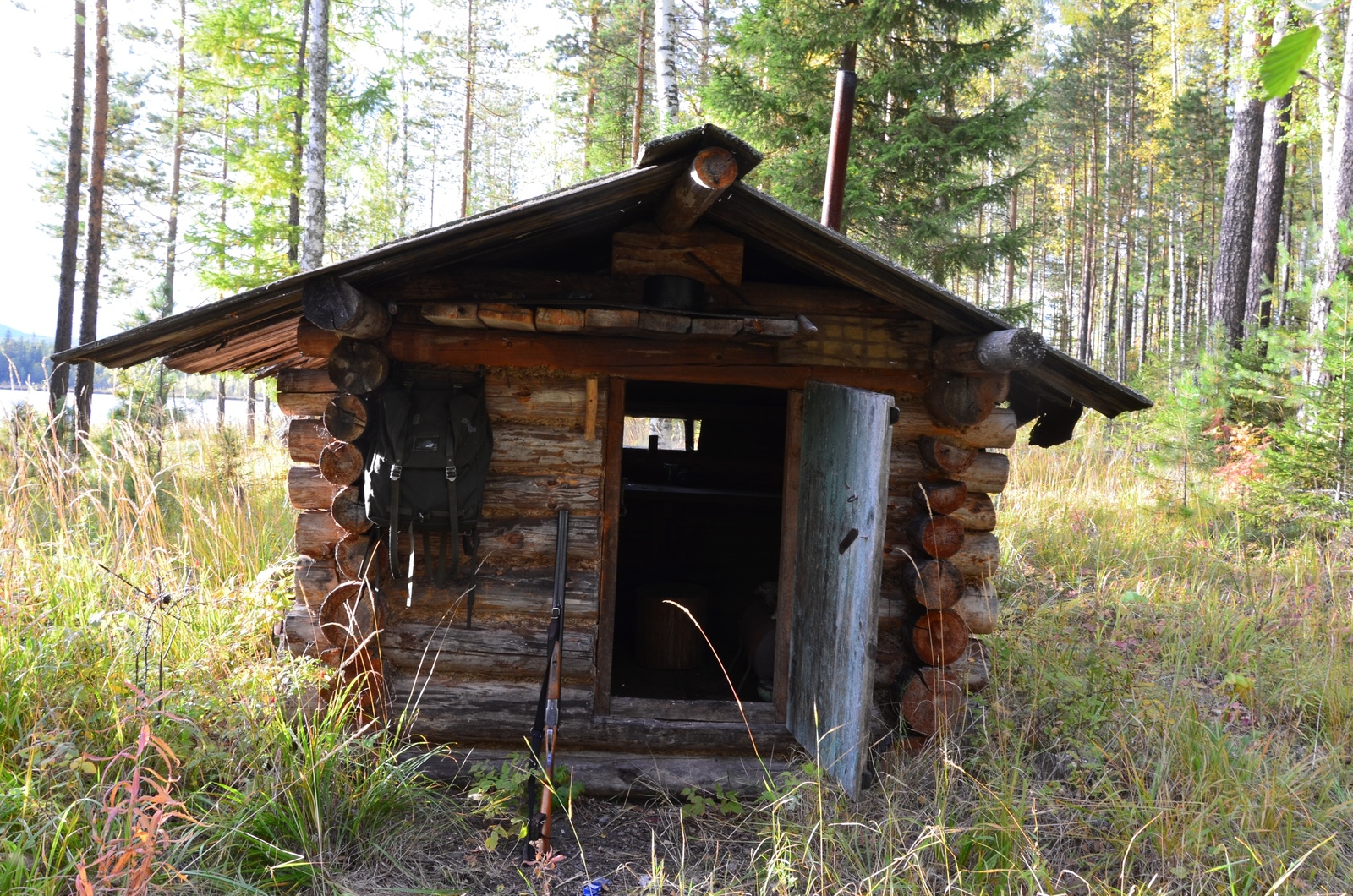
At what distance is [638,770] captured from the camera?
4434 millimetres

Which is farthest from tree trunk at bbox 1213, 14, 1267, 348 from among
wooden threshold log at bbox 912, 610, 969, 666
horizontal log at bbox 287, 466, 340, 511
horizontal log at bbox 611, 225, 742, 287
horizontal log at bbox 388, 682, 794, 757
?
horizontal log at bbox 287, 466, 340, 511

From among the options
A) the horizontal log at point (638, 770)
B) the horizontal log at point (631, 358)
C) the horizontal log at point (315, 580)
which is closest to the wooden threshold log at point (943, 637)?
the horizontal log at point (638, 770)

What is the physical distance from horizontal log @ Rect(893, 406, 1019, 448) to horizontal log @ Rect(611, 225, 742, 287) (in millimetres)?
1266

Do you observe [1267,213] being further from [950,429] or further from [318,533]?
[318,533]

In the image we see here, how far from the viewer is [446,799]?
404 centimetres

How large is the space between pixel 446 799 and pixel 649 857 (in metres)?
1.04

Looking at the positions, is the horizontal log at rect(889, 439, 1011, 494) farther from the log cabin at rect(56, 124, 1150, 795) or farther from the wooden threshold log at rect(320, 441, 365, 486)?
the wooden threshold log at rect(320, 441, 365, 486)

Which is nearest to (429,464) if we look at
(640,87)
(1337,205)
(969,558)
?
(969,558)

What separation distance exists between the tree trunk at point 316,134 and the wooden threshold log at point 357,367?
322 inches

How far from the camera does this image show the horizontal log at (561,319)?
403 centimetres

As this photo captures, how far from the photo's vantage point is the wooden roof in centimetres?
384

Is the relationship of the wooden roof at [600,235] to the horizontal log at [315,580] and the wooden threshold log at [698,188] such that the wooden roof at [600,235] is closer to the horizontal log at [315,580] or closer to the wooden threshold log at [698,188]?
the wooden threshold log at [698,188]

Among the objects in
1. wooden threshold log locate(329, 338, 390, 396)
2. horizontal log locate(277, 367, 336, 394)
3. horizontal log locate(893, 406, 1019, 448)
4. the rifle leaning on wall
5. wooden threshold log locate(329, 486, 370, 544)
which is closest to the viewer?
the rifle leaning on wall

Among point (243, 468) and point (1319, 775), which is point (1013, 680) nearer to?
point (1319, 775)
